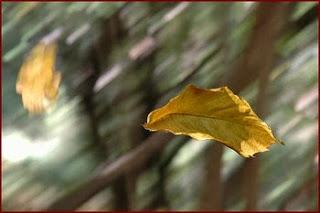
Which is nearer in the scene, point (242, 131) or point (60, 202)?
point (242, 131)

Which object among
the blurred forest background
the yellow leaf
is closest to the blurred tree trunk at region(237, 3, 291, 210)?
the blurred forest background

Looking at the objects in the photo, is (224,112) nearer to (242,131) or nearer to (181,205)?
(242,131)

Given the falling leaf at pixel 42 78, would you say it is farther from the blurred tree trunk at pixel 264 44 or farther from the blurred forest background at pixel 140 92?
the blurred tree trunk at pixel 264 44

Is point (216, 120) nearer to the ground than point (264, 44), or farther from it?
nearer to the ground

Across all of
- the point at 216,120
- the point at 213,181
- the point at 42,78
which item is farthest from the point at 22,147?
the point at 216,120

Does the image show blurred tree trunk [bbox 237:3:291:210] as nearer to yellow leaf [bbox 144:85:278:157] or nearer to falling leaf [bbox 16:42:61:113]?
falling leaf [bbox 16:42:61:113]

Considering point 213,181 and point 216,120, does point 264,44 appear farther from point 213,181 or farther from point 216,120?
point 216,120

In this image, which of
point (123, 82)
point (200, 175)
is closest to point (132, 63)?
point (123, 82)
